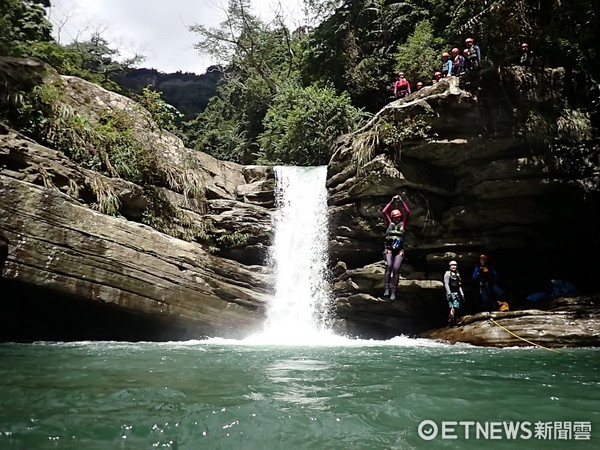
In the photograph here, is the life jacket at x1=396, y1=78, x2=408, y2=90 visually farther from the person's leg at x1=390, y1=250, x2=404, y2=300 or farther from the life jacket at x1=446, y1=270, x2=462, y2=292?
the life jacket at x1=446, y1=270, x2=462, y2=292

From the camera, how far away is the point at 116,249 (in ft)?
30.0

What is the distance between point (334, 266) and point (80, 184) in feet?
23.5

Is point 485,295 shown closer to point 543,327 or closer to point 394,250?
point 543,327

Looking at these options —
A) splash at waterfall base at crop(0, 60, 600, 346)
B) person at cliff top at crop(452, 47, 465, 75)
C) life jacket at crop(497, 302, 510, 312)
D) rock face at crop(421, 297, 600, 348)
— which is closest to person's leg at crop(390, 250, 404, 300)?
splash at waterfall base at crop(0, 60, 600, 346)

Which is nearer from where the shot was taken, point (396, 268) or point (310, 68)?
point (396, 268)

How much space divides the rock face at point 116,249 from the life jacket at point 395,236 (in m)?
3.73

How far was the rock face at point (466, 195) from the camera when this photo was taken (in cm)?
1066

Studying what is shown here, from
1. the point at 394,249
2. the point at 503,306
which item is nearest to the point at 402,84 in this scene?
the point at 394,249

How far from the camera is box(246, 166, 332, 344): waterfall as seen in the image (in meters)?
11.4

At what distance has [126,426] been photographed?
3045mm

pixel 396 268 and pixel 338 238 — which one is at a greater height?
pixel 338 238

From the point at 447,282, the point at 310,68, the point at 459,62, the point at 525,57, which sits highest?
the point at 310,68

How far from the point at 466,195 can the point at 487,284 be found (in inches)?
98.3

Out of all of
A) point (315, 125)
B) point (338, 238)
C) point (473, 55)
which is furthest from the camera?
point (315, 125)
